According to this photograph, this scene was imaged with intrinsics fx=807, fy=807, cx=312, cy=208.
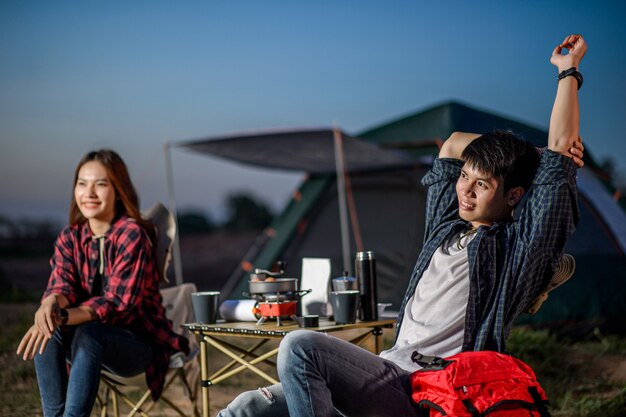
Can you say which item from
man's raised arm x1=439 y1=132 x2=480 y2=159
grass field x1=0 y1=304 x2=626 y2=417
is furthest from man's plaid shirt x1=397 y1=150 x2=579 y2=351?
grass field x1=0 y1=304 x2=626 y2=417

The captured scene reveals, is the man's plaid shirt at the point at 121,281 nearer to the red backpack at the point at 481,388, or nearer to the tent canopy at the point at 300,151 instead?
the red backpack at the point at 481,388

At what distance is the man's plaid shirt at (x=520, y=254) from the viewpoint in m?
1.76

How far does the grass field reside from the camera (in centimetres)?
344

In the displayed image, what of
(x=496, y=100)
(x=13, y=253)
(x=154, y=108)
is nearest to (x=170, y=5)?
(x=154, y=108)

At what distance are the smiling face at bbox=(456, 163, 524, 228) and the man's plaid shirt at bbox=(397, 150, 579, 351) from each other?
0.06m

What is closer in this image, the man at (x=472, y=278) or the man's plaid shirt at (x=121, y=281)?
the man at (x=472, y=278)

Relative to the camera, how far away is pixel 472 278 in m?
1.79

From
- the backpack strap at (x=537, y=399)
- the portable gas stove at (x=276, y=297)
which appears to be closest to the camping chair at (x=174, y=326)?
the portable gas stove at (x=276, y=297)

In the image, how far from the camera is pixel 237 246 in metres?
13.5

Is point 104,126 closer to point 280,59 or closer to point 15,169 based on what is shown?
point 15,169

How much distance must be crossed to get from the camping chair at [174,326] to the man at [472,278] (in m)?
0.91

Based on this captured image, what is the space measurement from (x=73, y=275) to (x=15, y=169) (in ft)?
25.6

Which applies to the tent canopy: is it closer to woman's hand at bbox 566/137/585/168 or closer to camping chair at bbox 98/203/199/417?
camping chair at bbox 98/203/199/417

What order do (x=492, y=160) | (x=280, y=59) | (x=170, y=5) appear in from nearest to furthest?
(x=492, y=160) < (x=170, y=5) < (x=280, y=59)
